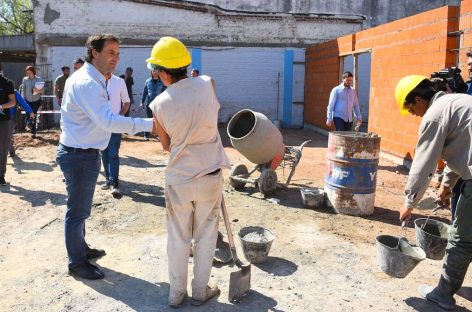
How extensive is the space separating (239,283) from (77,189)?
1.54 m

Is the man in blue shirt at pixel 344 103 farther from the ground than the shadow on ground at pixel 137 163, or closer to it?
farther from the ground

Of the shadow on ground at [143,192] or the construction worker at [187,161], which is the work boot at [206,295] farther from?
the shadow on ground at [143,192]

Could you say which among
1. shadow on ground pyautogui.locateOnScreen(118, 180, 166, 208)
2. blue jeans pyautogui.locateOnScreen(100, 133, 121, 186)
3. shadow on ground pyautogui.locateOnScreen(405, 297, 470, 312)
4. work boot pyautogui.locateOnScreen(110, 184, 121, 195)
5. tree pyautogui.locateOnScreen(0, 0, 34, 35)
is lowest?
shadow on ground pyautogui.locateOnScreen(405, 297, 470, 312)

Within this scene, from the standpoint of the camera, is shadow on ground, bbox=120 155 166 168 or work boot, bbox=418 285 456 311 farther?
shadow on ground, bbox=120 155 166 168

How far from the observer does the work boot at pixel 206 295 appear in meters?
3.37

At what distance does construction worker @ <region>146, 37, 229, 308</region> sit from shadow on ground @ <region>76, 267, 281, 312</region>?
0.13m

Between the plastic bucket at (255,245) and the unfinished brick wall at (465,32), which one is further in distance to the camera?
the unfinished brick wall at (465,32)

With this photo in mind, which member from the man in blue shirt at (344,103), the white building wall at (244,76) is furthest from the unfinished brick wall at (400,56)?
the white building wall at (244,76)

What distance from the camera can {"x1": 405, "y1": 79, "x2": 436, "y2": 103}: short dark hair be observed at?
325 centimetres

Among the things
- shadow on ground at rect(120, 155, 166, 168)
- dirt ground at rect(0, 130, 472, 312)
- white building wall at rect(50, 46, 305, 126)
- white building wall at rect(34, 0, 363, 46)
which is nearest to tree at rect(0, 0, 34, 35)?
white building wall at rect(34, 0, 363, 46)

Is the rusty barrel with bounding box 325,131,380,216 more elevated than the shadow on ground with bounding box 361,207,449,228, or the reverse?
the rusty barrel with bounding box 325,131,380,216

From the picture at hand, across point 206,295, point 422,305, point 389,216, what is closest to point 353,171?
point 389,216

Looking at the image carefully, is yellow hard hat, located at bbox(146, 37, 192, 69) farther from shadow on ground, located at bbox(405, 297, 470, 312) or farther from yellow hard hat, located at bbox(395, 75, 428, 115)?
shadow on ground, located at bbox(405, 297, 470, 312)

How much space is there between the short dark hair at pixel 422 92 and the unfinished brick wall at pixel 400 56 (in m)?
4.48
